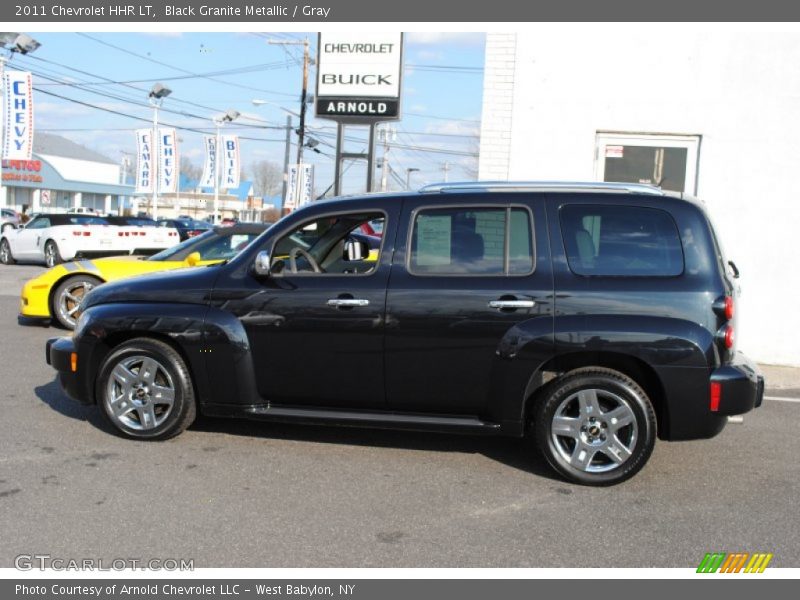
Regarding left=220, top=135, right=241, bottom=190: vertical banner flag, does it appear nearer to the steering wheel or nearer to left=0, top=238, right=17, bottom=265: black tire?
left=0, top=238, right=17, bottom=265: black tire

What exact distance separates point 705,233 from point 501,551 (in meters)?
2.42

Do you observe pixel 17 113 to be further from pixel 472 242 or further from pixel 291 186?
pixel 472 242

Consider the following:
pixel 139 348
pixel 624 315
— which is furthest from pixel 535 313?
pixel 139 348

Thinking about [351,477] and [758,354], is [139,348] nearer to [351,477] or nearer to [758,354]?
[351,477]

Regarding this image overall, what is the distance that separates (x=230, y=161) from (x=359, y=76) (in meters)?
34.1

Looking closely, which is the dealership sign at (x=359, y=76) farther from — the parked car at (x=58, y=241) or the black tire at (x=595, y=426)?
the parked car at (x=58, y=241)

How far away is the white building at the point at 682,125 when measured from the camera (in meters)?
9.25

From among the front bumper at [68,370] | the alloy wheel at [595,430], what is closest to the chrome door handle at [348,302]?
the alloy wheel at [595,430]

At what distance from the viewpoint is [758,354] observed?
31.1 ft

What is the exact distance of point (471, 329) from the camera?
501cm

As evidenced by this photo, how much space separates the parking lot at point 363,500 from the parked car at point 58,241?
14.7 meters

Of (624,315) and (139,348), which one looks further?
(139,348)

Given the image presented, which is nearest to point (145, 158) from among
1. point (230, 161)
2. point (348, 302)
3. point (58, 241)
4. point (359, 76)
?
point (230, 161)

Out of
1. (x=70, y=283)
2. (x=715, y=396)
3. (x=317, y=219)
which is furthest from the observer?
(x=70, y=283)
